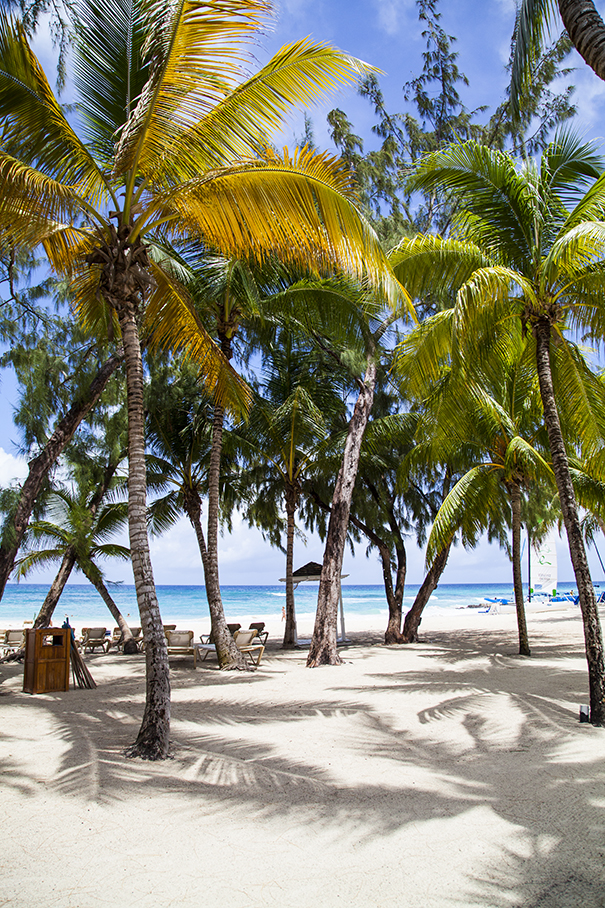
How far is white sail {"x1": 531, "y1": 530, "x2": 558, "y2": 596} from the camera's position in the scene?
3253 centimetres

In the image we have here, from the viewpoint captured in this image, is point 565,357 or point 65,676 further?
point 65,676

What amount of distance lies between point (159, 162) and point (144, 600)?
4.31m

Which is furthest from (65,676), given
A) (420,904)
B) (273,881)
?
(420,904)

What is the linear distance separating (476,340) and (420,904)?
6925 millimetres

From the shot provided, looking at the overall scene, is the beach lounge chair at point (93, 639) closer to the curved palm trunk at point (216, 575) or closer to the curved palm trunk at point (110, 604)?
the curved palm trunk at point (110, 604)

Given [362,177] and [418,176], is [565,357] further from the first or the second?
[362,177]

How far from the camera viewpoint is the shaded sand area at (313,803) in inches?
120

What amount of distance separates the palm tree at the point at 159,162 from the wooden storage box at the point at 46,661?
454 centimetres

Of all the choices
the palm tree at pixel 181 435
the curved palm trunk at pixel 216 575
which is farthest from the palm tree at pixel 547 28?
the palm tree at pixel 181 435

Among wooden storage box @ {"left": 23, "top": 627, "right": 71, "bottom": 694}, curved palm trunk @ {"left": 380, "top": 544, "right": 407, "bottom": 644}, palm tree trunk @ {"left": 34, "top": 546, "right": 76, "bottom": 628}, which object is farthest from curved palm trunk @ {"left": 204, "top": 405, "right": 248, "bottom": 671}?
curved palm trunk @ {"left": 380, "top": 544, "right": 407, "bottom": 644}

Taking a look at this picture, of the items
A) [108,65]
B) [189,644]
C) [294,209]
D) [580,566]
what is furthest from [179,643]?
[108,65]

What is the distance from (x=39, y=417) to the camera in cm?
1114

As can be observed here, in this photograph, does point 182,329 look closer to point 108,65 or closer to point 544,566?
point 108,65

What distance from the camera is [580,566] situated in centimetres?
669
